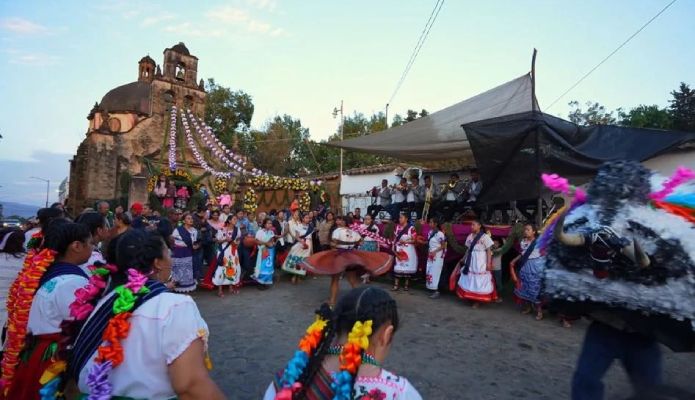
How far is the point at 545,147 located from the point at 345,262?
12.4 feet

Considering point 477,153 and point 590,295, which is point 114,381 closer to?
point 590,295

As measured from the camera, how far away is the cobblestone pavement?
13.5ft

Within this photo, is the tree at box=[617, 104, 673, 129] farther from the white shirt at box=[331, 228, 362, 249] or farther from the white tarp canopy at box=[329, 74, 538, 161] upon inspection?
the white shirt at box=[331, 228, 362, 249]

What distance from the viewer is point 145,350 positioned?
1708 millimetres

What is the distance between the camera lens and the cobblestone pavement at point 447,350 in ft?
13.5

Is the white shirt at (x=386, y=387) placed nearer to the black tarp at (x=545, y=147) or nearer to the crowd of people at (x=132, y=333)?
the crowd of people at (x=132, y=333)

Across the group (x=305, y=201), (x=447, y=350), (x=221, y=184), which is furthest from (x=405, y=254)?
(x=221, y=184)

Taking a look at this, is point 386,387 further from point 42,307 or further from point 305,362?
point 42,307

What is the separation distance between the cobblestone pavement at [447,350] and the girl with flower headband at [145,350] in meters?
2.27

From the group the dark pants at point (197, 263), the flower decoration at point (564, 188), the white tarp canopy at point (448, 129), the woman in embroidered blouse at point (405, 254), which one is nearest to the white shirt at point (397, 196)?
the white tarp canopy at point (448, 129)

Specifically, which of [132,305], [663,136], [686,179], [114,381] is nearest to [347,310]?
[132,305]

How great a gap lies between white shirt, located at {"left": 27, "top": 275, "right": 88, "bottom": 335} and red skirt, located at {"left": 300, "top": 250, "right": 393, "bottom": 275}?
4.46 meters

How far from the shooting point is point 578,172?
22.3 ft

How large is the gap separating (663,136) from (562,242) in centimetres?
576
